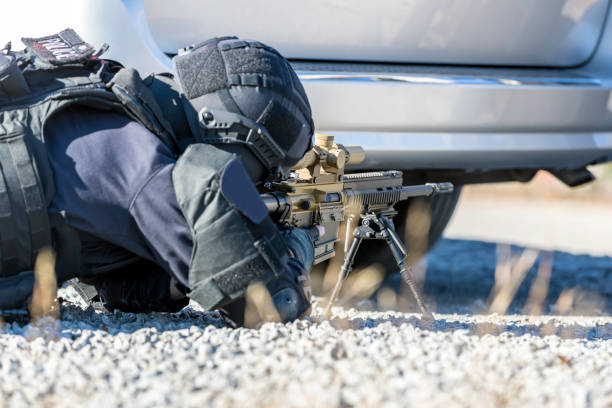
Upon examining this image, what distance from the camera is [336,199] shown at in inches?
114

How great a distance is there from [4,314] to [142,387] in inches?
29.4

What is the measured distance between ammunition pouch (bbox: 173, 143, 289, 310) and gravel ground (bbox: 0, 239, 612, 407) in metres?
0.13

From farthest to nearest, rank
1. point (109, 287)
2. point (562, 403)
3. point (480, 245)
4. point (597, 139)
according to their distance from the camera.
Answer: point (480, 245), point (597, 139), point (109, 287), point (562, 403)

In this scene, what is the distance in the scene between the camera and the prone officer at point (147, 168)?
6.49ft

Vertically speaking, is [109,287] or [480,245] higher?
[109,287]

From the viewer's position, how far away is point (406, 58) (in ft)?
10.5

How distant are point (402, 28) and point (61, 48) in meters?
1.38

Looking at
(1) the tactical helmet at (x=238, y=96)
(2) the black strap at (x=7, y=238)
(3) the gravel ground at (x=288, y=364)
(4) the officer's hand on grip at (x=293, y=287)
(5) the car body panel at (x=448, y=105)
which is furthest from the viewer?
(5) the car body panel at (x=448, y=105)

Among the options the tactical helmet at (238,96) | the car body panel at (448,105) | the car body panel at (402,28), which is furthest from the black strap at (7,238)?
the car body panel at (402,28)

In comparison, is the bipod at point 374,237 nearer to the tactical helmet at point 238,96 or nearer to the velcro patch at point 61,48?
the tactical helmet at point 238,96

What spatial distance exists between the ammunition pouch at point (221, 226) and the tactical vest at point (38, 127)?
0.70ft

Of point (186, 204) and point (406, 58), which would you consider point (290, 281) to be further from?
point (406, 58)

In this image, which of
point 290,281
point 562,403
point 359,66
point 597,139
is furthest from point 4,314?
point 597,139

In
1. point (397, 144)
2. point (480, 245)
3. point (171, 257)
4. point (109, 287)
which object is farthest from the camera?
point (480, 245)
